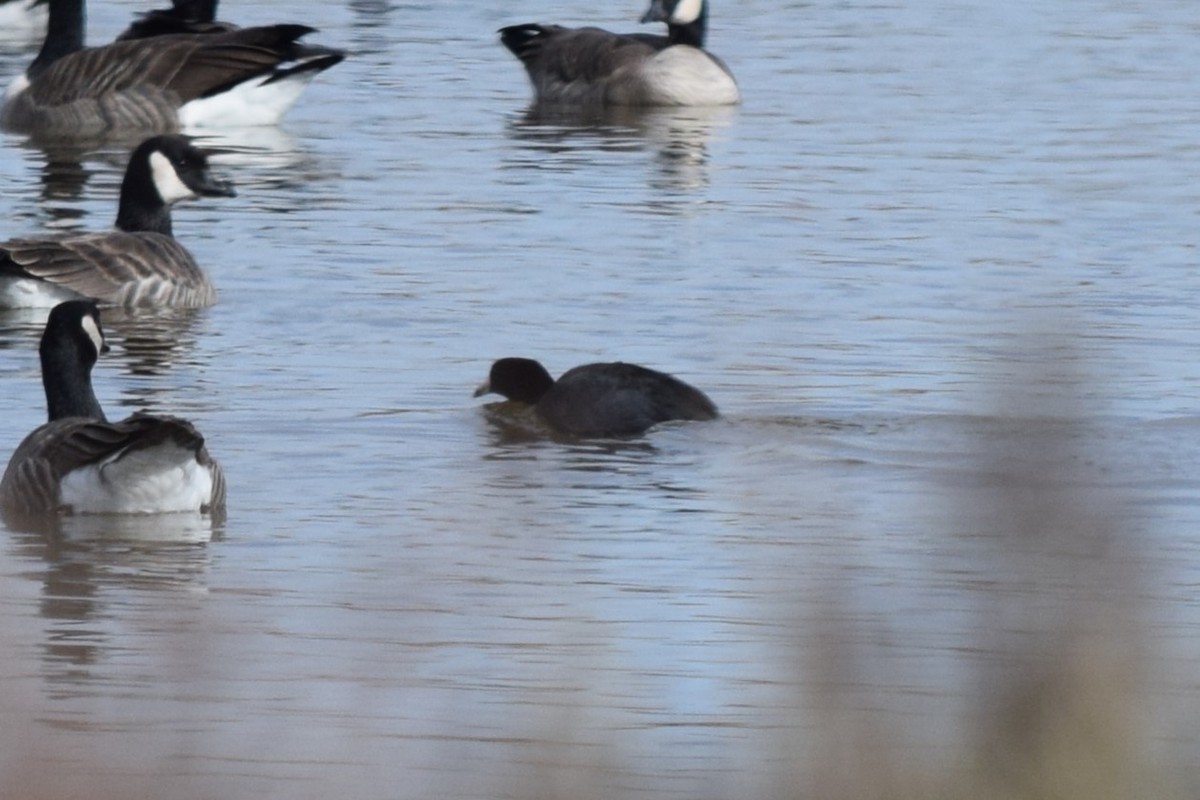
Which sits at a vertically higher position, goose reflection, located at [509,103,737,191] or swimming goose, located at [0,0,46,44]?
goose reflection, located at [509,103,737,191]

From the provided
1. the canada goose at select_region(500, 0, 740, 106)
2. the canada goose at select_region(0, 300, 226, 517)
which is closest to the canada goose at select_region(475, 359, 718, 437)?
the canada goose at select_region(0, 300, 226, 517)

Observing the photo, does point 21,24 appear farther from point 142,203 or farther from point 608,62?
point 142,203

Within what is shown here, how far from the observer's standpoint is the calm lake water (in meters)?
4.12

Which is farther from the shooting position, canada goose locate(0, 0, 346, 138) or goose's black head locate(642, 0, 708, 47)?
goose's black head locate(642, 0, 708, 47)

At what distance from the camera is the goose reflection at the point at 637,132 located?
18594 millimetres

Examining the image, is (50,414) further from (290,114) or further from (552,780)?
(290,114)

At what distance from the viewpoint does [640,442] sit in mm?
10219

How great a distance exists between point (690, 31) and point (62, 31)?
515 centimetres

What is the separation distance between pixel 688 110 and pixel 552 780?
707 inches

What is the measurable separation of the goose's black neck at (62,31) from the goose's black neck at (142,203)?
266 inches

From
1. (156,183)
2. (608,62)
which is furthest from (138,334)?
(608,62)

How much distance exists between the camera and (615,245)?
15.0 m

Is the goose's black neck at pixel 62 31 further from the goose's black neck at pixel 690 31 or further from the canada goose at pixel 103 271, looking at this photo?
the canada goose at pixel 103 271

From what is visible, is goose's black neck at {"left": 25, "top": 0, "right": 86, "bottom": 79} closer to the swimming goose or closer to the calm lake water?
the calm lake water
